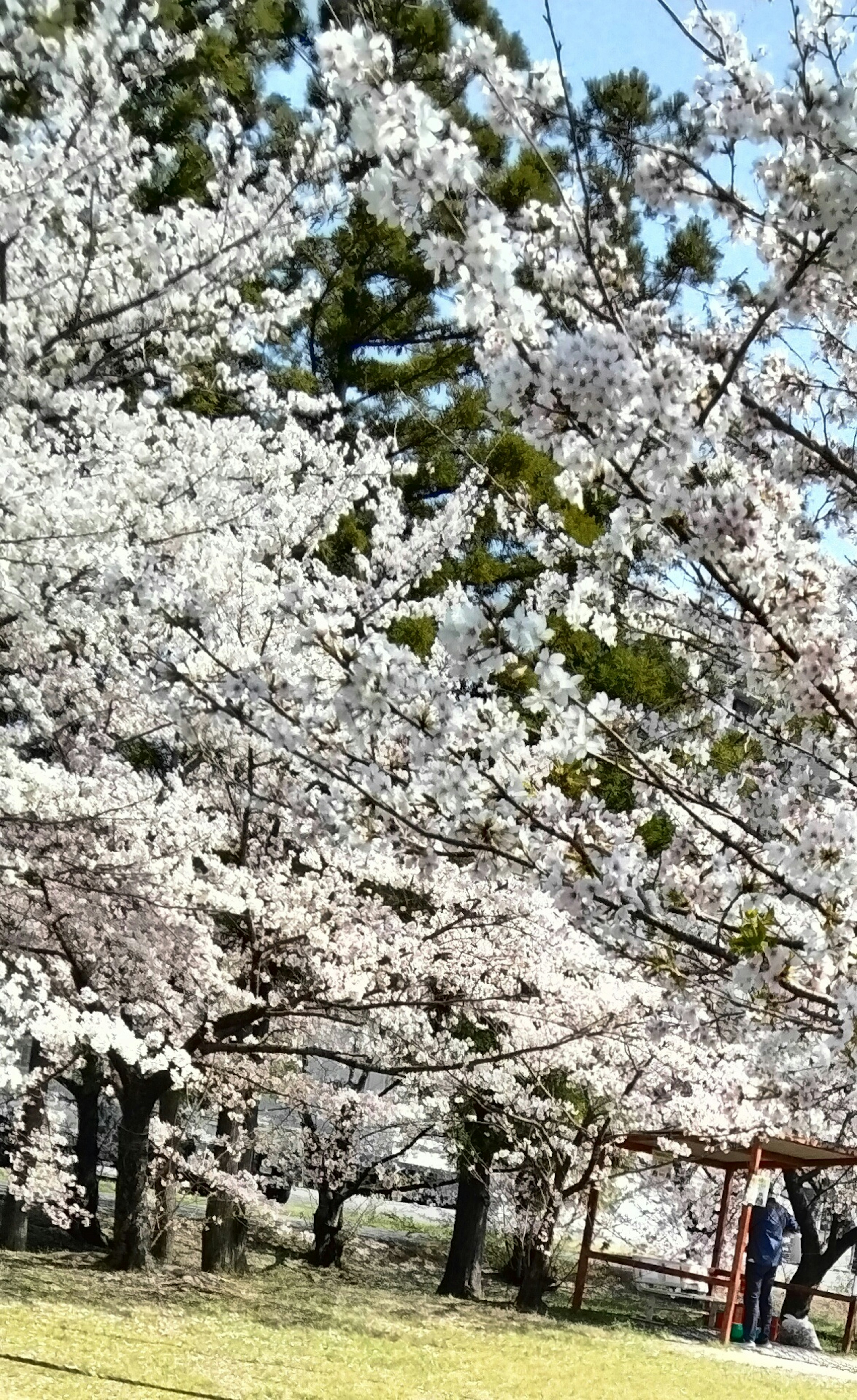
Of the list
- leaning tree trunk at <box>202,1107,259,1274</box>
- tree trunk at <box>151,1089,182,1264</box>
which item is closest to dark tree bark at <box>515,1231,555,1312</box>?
leaning tree trunk at <box>202,1107,259,1274</box>

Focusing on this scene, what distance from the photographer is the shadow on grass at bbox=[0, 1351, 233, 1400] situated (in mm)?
6457

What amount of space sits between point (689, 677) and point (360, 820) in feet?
10.7

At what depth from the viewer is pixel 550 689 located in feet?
8.81

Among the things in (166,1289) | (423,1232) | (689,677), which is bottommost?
(423,1232)

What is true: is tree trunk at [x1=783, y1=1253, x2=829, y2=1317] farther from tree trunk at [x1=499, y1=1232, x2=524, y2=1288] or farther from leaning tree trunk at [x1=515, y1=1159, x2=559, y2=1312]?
leaning tree trunk at [x1=515, y1=1159, x2=559, y2=1312]

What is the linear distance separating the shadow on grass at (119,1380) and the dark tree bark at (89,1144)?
5081 mm

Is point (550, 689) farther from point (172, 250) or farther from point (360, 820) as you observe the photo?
point (172, 250)

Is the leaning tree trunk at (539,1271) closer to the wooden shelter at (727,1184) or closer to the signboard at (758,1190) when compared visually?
the wooden shelter at (727,1184)

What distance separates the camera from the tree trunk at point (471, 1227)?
12.4m

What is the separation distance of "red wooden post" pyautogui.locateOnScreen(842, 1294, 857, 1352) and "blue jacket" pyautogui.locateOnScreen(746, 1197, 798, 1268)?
2.12m

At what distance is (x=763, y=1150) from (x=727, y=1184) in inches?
82.0

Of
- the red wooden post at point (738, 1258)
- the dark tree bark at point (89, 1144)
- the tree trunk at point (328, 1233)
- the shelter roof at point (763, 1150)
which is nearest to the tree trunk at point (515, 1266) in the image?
the tree trunk at point (328, 1233)

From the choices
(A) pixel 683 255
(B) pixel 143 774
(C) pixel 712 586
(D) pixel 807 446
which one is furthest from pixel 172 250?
(A) pixel 683 255

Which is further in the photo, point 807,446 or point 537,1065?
point 537,1065
